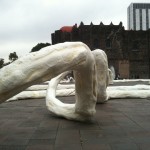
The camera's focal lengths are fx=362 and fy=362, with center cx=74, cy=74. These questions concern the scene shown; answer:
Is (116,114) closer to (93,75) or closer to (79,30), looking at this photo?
(93,75)

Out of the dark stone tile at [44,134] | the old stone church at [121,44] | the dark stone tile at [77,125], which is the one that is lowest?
the old stone church at [121,44]

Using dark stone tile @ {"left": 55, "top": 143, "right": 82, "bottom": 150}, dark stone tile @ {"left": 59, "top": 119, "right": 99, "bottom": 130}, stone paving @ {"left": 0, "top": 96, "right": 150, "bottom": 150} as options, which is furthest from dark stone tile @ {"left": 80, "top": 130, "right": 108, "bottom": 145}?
dark stone tile @ {"left": 59, "top": 119, "right": 99, "bottom": 130}

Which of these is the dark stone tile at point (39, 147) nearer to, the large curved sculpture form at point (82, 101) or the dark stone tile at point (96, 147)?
the dark stone tile at point (96, 147)

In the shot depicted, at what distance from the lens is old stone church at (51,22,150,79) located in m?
51.0

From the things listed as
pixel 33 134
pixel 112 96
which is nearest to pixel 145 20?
pixel 112 96

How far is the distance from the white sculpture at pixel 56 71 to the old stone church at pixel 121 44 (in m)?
44.8

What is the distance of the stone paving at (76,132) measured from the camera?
3887mm

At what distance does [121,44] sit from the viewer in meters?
52.3

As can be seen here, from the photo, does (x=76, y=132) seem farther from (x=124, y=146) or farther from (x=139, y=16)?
(x=139, y=16)

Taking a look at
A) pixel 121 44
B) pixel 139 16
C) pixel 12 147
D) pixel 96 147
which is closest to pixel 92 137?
pixel 96 147

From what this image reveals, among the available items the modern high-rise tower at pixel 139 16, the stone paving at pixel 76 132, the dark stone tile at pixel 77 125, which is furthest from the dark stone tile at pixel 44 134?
the modern high-rise tower at pixel 139 16

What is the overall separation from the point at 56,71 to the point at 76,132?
1.11 metres

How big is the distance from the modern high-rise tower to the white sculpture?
76.7 m

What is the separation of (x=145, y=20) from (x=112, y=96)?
75.9 meters
